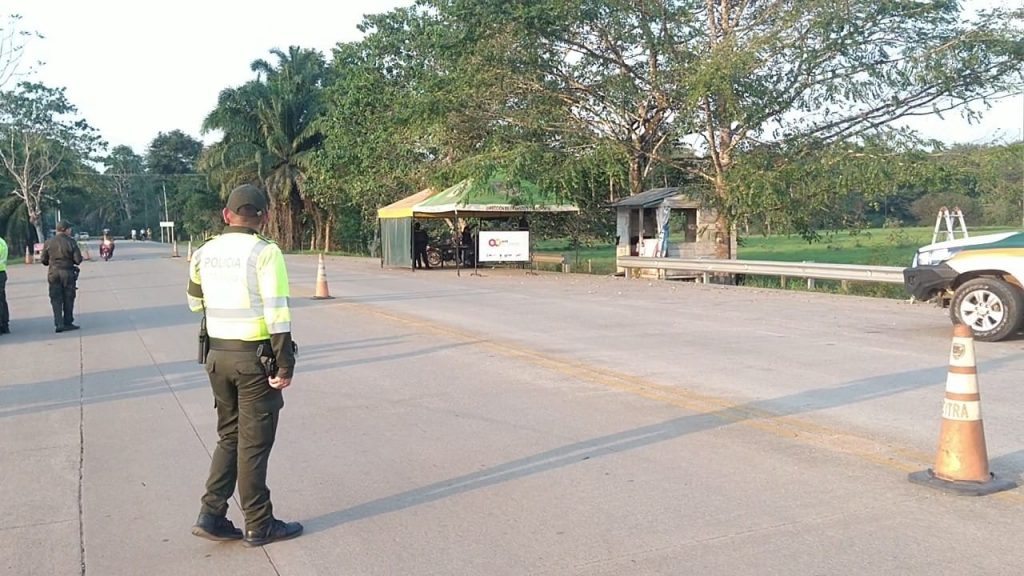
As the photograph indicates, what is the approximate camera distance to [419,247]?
32656 mm

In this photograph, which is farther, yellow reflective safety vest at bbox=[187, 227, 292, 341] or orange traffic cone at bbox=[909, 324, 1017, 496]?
orange traffic cone at bbox=[909, 324, 1017, 496]

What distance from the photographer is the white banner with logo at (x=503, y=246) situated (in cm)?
2798

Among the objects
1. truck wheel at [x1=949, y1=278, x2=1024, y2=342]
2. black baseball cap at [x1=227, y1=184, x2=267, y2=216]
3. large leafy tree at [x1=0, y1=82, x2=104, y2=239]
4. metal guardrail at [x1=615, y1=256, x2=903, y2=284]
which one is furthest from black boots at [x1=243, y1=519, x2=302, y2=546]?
large leafy tree at [x1=0, y1=82, x2=104, y2=239]

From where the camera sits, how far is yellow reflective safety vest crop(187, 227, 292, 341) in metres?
4.77

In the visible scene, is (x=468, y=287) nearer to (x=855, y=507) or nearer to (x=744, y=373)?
(x=744, y=373)

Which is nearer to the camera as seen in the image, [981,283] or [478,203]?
[981,283]

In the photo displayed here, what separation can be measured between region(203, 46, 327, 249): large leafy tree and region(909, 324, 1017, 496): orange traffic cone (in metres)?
53.1

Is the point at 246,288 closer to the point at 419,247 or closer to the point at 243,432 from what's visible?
the point at 243,432

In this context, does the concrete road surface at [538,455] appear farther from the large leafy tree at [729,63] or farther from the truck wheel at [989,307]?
the large leafy tree at [729,63]

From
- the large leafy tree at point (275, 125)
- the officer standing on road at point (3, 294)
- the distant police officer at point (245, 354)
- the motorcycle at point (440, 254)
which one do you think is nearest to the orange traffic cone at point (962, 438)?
the distant police officer at point (245, 354)

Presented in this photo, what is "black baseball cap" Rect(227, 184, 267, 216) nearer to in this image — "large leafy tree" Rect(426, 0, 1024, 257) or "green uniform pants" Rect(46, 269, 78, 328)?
"green uniform pants" Rect(46, 269, 78, 328)

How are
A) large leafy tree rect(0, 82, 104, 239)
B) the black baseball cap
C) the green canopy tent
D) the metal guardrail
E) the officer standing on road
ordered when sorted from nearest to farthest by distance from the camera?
the black baseball cap → the officer standing on road → the metal guardrail → the green canopy tent → large leafy tree rect(0, 82, 104, 239)

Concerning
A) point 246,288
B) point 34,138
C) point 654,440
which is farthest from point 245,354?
point 34,138

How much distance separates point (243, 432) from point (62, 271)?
11.8 meters
